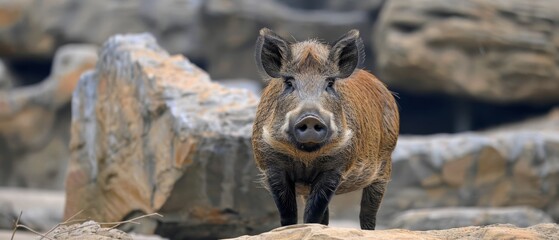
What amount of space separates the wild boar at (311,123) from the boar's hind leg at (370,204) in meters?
0.67

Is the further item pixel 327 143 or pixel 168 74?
pixel 168 74

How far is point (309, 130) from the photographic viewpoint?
244 inches

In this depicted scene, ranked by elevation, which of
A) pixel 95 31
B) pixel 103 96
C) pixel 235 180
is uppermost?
pixel 95 31

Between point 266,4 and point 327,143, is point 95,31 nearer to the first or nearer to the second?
point 266,4

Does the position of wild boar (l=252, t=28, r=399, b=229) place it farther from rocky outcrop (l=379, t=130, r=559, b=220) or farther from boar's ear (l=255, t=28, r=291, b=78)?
rocky outcrop (l=379, t=130, r=559, b=220)

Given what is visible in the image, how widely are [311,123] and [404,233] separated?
1.06 m

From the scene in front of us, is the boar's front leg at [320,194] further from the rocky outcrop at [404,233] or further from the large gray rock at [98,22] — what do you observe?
the large gray rock at [98,22]

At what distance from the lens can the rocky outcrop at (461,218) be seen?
11352 millimetres

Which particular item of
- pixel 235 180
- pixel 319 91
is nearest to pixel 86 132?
pixel 235 180

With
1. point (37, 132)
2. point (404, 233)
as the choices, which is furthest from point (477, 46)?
point (404, 233)

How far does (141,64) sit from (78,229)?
12.8ft

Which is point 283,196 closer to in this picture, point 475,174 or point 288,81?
point 288,81

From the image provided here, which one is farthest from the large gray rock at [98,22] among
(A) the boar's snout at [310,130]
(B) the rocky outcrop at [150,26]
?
(A) the boar's snout at [310,130]

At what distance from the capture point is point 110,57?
10.4 m
